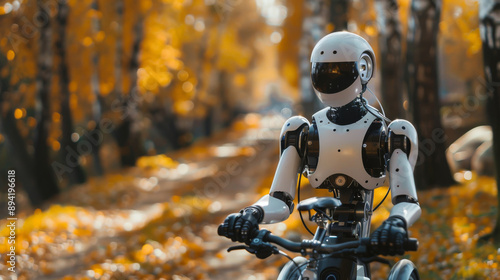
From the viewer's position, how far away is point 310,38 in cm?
1762

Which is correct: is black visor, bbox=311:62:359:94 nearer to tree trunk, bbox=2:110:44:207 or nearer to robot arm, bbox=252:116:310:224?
robot arm, bbox=252:116:310:224

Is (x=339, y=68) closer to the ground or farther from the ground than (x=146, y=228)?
farther from the ground

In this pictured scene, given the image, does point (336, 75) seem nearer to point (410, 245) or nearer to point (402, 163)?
point (402, 163)

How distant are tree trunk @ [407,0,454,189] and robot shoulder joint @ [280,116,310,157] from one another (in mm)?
6493

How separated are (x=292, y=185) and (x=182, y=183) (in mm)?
14154

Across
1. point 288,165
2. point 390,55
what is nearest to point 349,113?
point 288,165

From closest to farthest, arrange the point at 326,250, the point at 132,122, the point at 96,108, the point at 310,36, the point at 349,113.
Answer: the point at 326,250
the point at 349,113
the point at 310,36
the point at 96,108
the point at 132,122

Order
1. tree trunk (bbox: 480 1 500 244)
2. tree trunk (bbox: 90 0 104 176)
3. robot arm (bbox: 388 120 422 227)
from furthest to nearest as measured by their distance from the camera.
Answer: tree trunk (bbox: 90 0 104 176) → tree trunk (bbox: 480 1 500 244) → robot arm (bbox: 388 120 422 227)

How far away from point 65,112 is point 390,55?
9310mm

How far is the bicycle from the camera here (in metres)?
2.76

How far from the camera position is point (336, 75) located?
3518 mm

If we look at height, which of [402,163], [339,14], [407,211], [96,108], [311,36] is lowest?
[407,211]

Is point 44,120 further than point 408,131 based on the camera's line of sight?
Yes

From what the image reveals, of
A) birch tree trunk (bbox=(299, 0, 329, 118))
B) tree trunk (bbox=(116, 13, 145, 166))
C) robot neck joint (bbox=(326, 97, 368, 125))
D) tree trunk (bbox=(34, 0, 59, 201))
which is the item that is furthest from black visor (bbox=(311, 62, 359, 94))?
tree trunk (bbox=(116, 13, 145, 166))
